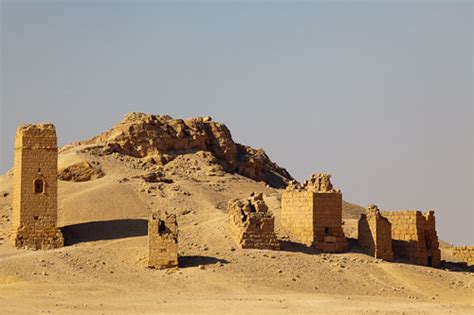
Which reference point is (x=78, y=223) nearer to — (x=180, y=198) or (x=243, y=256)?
→ (x=180, y=198)

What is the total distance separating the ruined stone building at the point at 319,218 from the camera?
37.3 m

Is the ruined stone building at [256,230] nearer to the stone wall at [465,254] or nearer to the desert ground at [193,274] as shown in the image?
the desert ground at [193,274]

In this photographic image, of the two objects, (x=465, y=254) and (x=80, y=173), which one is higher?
(x=80, y=173)

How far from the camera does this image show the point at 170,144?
1978 inches

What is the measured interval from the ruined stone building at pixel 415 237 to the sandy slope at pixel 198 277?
4.32 ft

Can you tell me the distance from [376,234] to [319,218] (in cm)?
178

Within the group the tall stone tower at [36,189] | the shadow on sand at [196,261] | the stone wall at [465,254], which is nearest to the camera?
the shadow on sand at [196,261]

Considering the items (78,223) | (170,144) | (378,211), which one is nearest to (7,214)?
(78,223)

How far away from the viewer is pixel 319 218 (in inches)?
1471

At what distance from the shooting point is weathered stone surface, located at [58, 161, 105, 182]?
154 feet

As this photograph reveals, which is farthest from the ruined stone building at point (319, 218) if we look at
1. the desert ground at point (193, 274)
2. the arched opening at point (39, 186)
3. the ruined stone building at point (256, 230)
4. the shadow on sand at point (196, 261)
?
the arched opening at point (39, 186)

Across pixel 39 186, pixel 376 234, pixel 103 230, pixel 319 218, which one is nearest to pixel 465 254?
pixel 376 234

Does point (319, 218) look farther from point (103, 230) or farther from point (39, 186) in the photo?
point (39, 186)

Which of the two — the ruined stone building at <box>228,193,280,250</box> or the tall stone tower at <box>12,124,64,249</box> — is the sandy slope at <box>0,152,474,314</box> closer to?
the ruined stone building at <box>228,193,280,250</box>
